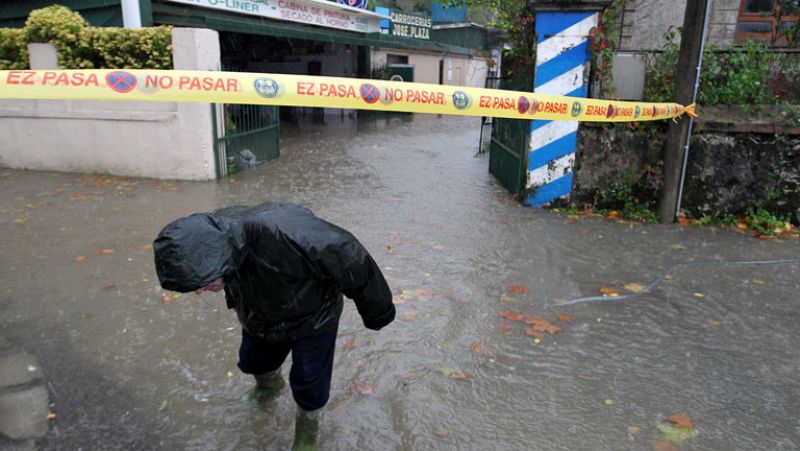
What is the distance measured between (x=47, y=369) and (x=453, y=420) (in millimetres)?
2461

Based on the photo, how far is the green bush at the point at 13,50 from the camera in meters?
8.80

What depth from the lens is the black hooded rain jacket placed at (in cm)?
207

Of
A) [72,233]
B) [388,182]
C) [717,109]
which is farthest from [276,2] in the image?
[717,109]

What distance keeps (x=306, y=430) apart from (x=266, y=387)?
506mm

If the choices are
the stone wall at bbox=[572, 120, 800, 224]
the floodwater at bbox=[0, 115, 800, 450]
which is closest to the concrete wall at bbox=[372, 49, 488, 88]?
the stone wall at bbox=[572, 120, 800, 224]

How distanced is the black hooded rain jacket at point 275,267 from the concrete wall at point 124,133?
6.38 meters

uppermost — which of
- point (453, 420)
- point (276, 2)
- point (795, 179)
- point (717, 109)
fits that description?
point (276, 2)

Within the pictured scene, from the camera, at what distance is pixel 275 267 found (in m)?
2.33

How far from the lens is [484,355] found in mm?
3752

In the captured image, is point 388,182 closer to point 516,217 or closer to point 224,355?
point 516,217

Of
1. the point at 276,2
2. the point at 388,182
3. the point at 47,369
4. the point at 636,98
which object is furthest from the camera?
the point at 276,2

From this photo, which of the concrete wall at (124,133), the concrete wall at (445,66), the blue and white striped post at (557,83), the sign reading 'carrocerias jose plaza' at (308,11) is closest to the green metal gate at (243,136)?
the concrete wall at (124,133)

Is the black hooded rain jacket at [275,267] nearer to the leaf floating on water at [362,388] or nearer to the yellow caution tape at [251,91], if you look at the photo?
the leaf floating on water at [362,388]

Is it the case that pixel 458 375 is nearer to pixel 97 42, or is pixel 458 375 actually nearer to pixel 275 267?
pixel 275 267
